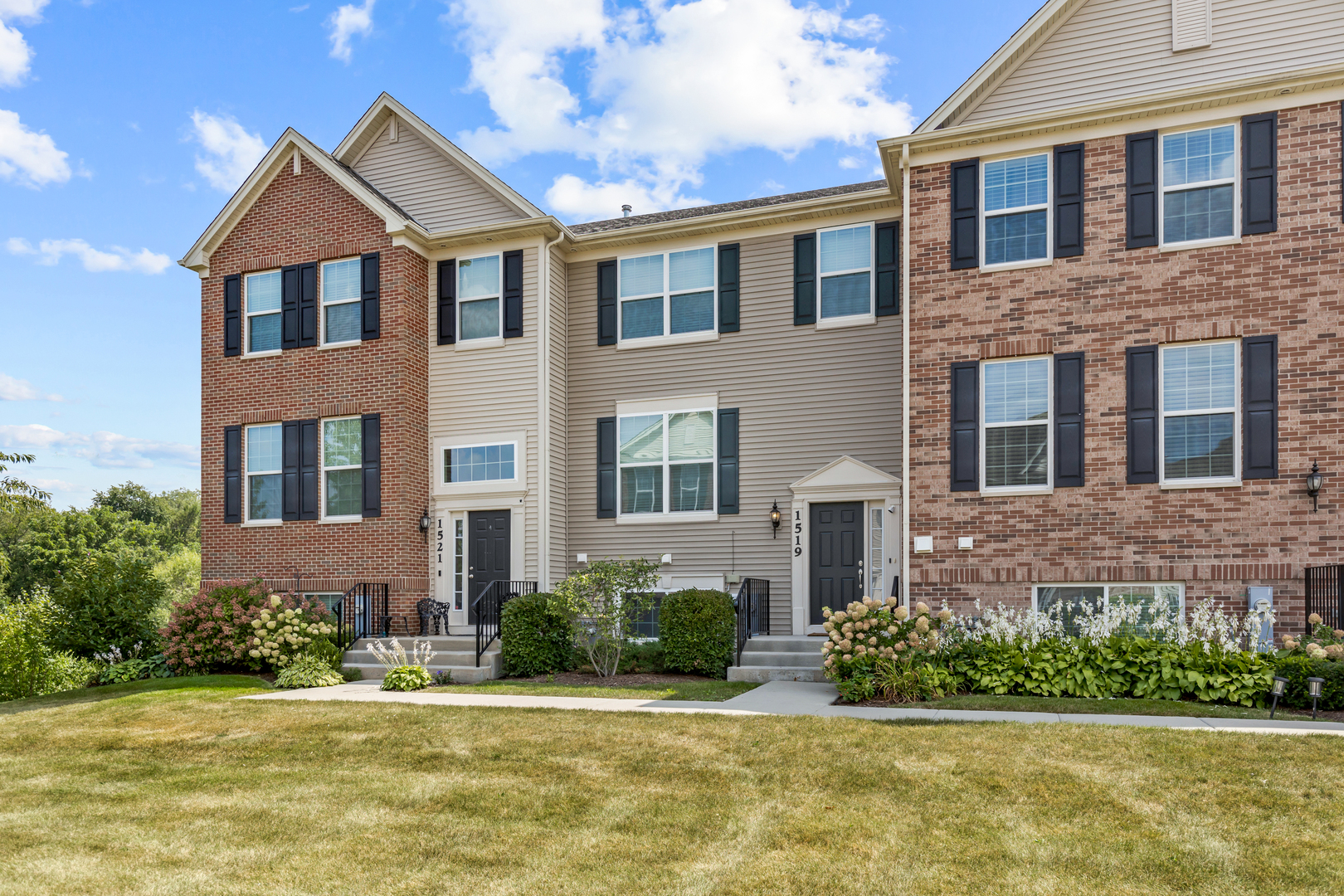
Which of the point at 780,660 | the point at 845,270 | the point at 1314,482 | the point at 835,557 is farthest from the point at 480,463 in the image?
the point at 1314,482

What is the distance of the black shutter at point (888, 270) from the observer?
13.6 m

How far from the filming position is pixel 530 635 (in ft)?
41.2

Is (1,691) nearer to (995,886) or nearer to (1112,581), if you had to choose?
(995,886)

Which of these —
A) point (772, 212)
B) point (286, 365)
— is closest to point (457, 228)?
point (286, 365)

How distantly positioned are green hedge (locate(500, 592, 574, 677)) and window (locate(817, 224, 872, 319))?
19.2 ft

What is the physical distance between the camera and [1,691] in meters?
12.8

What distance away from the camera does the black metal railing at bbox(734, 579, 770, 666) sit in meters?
12.5

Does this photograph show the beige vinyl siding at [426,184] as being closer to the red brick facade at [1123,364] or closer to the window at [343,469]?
the window at [343,469]

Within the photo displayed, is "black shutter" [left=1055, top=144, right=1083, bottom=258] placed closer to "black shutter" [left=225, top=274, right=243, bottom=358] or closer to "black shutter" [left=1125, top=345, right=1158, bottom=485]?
"black shutter" [left=1125, top=345, right=1158, bottom=485]

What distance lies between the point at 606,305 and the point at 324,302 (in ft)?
15.2

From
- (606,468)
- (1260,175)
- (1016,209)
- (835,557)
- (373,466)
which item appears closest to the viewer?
(1260,175)

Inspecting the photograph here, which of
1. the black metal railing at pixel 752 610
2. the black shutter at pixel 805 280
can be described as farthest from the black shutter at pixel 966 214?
the black metal railing at pixel 752 610

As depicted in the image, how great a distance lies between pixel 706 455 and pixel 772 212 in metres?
3.76

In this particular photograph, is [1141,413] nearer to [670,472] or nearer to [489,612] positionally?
[670,472]
